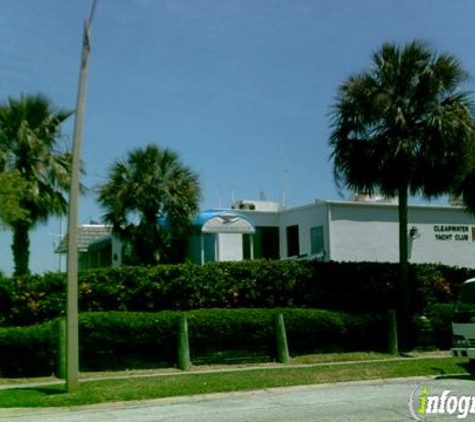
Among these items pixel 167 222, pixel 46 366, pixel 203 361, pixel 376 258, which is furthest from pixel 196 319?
pixel 376 258

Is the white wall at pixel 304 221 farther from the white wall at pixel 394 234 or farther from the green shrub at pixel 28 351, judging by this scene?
the green shrub at pixel 28 351

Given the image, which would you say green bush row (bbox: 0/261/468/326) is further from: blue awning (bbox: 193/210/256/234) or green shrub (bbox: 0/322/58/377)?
blue awning (bbox: 193/210/256/234)

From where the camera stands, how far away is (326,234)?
1102 inches

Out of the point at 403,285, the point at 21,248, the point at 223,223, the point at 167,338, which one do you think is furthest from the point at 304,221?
the point at 167,338

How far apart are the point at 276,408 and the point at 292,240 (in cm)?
1941

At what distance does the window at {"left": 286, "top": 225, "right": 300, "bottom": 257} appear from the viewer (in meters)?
30.4

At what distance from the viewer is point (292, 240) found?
30.8m

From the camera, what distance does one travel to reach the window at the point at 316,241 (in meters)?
28.4

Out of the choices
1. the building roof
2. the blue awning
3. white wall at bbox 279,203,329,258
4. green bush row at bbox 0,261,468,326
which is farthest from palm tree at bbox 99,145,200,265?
the building roof

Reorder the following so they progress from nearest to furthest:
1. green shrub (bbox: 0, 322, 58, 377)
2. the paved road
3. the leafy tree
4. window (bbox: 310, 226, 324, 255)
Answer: the paved road
green shrub (bbox: 0, 322, 58, 377)
the leafy tree
window (bbox: 310, 226, 324, 255)

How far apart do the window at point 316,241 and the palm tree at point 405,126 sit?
800 cm

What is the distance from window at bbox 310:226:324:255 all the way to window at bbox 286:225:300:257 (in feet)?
4.63

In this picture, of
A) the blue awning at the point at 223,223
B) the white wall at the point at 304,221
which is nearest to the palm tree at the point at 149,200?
the blue awning at the point at 223,223

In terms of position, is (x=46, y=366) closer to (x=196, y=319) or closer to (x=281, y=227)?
(x=196, y=319)
